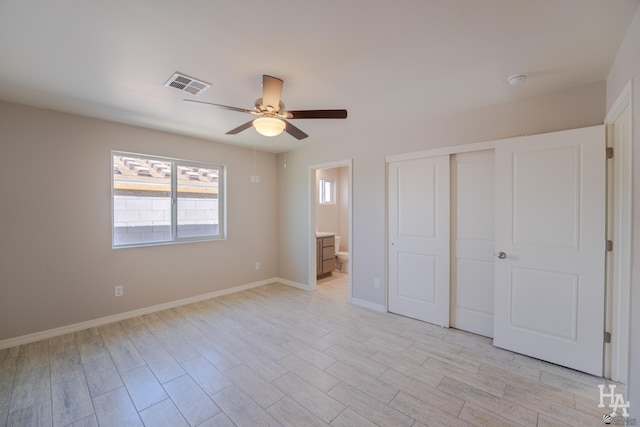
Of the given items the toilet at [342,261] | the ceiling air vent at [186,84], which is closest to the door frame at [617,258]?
the ceiling air vent at [186,84]

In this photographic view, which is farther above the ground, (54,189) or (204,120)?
(204,120)

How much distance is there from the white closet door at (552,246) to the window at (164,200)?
13.1ft

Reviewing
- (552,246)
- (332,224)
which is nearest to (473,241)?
(552,246)

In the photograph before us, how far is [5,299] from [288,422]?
126 inches

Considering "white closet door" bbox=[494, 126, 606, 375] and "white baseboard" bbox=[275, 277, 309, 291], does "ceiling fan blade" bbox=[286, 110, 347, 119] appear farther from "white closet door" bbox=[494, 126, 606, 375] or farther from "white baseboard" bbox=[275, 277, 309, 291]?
"white baseboard" bbox=[275, 277, 309, 291]

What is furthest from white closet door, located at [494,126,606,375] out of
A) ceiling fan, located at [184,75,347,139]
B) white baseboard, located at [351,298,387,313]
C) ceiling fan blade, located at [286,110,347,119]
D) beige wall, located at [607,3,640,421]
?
ceiling fan, located at [184,75,347,139]

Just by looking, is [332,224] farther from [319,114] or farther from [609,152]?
[609,152]

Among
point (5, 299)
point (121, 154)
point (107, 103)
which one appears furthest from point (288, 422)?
point (121, 154)

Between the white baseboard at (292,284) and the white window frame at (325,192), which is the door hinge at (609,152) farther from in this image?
the white window frame at (325,192)

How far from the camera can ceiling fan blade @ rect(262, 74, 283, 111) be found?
2.14 metres

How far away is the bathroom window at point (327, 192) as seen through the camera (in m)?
6.39

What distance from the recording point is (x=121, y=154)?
344 cm

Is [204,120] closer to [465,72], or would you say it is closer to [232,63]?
[232,63]

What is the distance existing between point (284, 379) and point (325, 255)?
318 centimetres
